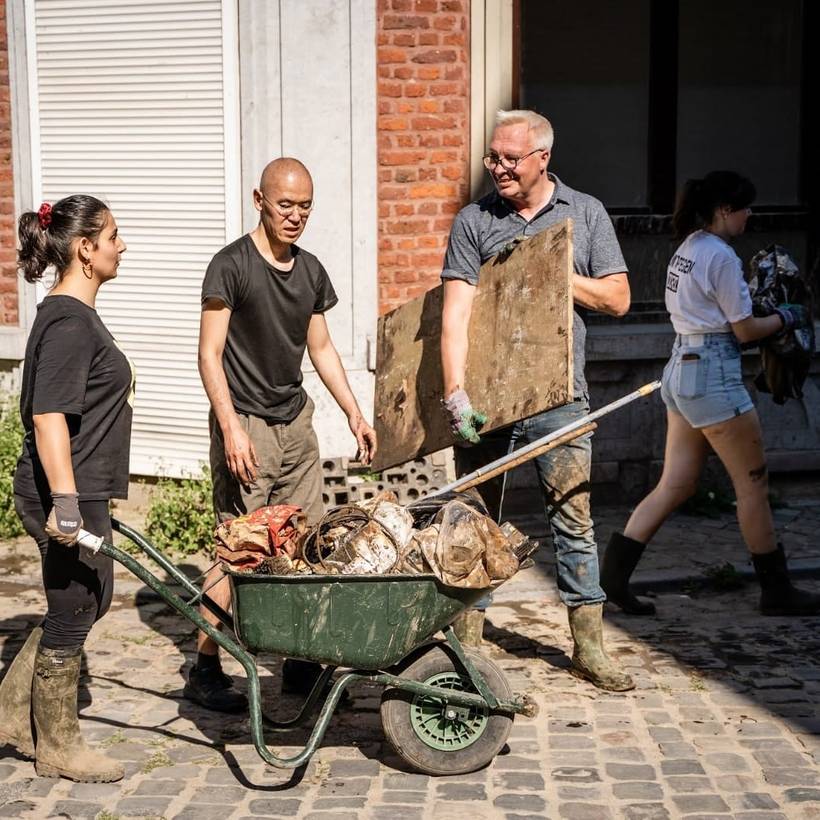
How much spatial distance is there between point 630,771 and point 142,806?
1.67 metres

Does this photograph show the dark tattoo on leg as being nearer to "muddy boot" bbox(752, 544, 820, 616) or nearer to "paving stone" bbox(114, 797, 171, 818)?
"muddy boot" bbox(752, 544, 820, 616)

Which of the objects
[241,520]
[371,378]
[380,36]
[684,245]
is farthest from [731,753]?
[380,36]

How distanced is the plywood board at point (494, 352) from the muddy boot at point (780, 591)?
6.89 ft

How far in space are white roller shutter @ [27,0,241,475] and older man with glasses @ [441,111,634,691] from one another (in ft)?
10.3

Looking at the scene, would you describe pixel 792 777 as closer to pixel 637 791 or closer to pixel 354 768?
pixel 637 791

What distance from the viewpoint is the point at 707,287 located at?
6504 millimetres

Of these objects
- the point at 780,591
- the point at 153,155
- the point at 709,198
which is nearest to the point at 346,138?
the point at 153,155

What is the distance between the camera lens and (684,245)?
6617 mm

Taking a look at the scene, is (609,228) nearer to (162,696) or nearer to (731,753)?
(731,753)

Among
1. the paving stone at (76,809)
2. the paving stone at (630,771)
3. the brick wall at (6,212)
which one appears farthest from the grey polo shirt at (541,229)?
the brick wall at (6,212)

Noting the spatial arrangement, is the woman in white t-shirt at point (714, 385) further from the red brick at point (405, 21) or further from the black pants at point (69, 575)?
the black pants at point (69, 575)

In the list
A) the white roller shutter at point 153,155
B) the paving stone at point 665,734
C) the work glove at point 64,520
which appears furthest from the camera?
→ the white roller shutter at point 153,155

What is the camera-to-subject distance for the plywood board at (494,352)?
5016 mm

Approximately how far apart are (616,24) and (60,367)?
577 cm
